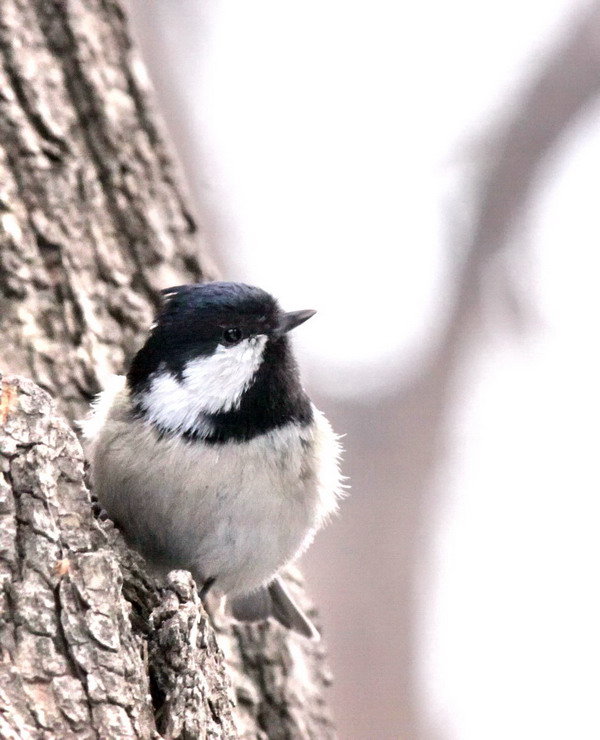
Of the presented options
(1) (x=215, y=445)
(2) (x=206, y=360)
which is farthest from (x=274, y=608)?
(2) (x=206, y=360)

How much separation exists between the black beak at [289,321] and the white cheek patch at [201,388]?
0.13 m

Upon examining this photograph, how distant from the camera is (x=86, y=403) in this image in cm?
379

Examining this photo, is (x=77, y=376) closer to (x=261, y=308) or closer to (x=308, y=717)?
(x=261, y=308)

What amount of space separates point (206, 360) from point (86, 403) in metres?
0.54

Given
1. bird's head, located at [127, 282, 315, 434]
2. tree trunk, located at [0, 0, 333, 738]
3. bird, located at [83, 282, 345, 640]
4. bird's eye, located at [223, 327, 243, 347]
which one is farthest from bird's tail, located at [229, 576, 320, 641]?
bird's eye, located at [223, 327, 243, 347]

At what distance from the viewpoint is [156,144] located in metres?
4.32

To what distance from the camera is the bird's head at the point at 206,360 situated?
3.42 m

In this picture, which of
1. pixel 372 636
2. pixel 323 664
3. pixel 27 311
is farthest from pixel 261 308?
pixel 372 636

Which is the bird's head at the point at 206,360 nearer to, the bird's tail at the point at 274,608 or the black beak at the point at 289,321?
the black beak at the point at 289,321

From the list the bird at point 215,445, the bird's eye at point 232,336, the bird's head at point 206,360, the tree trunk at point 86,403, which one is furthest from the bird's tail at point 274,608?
the bird's eye at point 232,336

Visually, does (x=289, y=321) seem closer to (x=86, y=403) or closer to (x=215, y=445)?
(x=215, y=445)

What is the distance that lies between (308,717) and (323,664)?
334mm

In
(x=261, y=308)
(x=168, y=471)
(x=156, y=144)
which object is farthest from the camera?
(x=156, y=144)

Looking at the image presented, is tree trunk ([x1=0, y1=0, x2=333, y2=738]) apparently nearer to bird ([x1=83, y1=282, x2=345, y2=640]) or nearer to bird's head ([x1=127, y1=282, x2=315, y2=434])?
bird ([x1=83, y1=282, x2=345, y2=640])
